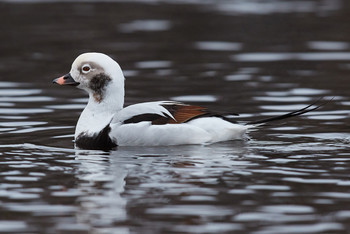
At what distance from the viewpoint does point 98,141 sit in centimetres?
969

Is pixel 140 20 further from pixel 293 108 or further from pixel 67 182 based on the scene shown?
pixel 67 182

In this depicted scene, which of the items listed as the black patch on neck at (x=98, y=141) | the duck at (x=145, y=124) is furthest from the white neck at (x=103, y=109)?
the black patch on neck at (x=98, y=141)

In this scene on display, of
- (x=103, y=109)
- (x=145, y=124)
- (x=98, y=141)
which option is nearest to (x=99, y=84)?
(x=103, y=109)

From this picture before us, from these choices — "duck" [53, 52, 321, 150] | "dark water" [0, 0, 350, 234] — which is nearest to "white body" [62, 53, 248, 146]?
"duck" [53, 52, 321, 150]

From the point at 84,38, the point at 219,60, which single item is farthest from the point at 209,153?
the point at 84,38

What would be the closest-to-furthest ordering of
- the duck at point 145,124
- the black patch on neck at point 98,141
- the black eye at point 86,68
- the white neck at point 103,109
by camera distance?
1. the duck at point 145,124
2. the black patch on neck at point 98,141
3. the white neck at point 103,109
4. the black eye at point 86,68

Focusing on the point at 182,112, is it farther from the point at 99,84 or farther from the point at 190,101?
the point at 190,101

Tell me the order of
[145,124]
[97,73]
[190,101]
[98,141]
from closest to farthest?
[145,124], [98,141], [97,73], [190,101]

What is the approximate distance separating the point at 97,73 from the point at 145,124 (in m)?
0.84

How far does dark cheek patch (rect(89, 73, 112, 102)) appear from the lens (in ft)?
32.7

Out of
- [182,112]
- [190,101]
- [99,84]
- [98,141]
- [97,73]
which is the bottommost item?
[190,101]

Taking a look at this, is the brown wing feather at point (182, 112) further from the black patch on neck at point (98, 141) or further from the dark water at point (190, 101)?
the black patch on neck at point (98, 141)

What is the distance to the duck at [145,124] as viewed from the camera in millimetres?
9531

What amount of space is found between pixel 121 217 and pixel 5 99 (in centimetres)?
635
